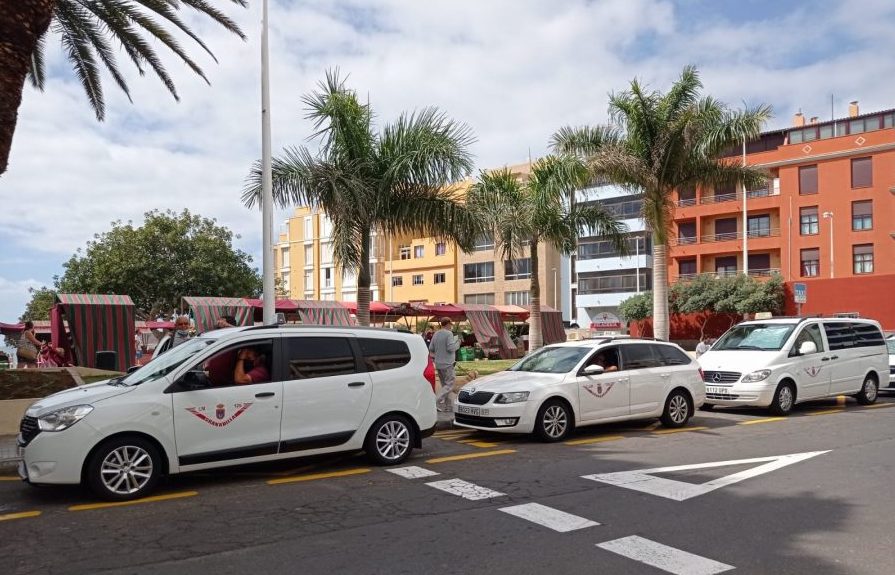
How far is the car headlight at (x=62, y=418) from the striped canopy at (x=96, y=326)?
13.2 m

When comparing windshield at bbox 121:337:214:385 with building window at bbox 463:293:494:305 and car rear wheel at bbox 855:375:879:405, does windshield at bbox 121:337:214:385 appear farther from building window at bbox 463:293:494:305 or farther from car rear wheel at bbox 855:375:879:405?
building window at bbox 463:293:494:305

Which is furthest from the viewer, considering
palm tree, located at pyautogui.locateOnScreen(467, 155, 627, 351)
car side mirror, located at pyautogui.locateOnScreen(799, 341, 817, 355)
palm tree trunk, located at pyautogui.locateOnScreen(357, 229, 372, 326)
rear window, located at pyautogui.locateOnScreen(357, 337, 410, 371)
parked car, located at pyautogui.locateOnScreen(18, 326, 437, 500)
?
palm tree, located at pyautogui.locateOnScreen(467, 155, 627, 351)

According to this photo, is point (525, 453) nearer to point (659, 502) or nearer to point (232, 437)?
point (659, 502)

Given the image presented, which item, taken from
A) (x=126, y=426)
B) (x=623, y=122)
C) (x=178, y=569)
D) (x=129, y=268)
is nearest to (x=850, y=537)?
(x=178, y=569)

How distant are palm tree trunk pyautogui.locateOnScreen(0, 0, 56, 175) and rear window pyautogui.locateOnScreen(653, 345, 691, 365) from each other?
31.6 feet

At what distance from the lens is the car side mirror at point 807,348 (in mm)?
13812

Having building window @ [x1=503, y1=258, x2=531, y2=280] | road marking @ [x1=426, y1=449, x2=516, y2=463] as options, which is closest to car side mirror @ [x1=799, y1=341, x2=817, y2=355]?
road marking @ [x1=426, y1=449, x2=516, y2=463]

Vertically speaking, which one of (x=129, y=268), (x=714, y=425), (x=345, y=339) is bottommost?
(x=714, y=425)

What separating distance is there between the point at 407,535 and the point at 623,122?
17032mm

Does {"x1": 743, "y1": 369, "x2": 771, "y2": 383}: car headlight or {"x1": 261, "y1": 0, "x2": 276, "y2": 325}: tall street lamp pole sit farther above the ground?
{"x1": 261, "y1": 0, "x2": 276, "y2": 325}: tall street lamp pole

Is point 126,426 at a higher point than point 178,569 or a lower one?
higher

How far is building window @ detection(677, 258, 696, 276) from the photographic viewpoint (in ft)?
191

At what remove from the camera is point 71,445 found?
22.0ft

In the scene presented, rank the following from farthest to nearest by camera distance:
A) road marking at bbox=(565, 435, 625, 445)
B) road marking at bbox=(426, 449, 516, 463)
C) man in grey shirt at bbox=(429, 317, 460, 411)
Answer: man in grey shirt at bbox=(429, 317, 460, 411) → road marking at bbox=(565, 435, 625, 445) → road marking at bbox=(426, 449, 516, 463)
